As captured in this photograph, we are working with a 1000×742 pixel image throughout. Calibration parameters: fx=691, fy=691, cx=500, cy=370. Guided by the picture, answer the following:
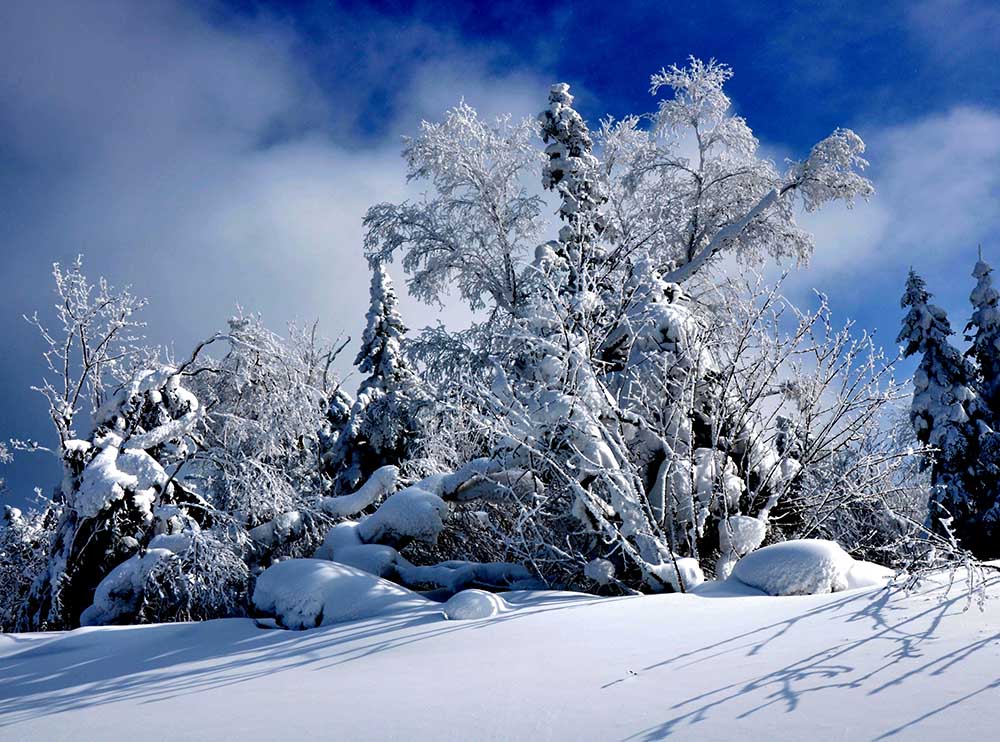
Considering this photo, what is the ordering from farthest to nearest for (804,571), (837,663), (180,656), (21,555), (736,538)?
(21,555) → (736,538) → (804,571) → (180,656) → (837,663)

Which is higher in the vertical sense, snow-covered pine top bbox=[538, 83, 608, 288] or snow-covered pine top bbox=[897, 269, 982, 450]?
snow-covered pine top bbox=[538, 83, 608, 288]

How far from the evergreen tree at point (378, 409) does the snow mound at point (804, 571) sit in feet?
38.8

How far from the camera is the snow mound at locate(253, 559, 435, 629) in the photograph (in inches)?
222

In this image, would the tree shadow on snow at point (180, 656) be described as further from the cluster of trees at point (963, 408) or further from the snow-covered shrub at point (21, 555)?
the cluster of trees at point (963, 408)

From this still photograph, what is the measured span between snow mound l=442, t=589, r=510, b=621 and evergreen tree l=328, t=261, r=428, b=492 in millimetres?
11720

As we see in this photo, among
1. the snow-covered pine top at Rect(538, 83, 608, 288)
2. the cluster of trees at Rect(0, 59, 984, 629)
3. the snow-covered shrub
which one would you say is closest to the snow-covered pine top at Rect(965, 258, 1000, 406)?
the cluster of trees at Rect(0, 59, 984, 629)

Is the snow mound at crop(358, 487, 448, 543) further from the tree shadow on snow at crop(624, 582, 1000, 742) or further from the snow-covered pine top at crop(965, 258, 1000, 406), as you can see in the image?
the snow-covered pine top at crop(965, 258, 1000, 406)

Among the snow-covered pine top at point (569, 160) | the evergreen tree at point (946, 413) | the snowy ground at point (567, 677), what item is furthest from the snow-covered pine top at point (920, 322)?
the snowy ground at point (567, 677)

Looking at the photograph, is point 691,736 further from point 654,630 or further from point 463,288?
point 463,288

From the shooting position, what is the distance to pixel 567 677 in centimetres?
360

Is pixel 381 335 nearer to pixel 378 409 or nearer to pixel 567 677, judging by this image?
pixel 378 409

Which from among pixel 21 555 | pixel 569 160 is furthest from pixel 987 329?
pixel 21 555

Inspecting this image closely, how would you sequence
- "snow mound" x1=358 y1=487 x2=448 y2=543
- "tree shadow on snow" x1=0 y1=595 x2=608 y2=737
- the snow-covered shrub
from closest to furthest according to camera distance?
"tree shadow on snow" x1=0 y1=595 x2=608 y2=737
"snow mound" x1=358 y1=487 x2=448 y2=543
the snow-covered shrub

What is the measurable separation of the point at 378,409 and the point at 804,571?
46.5ft
